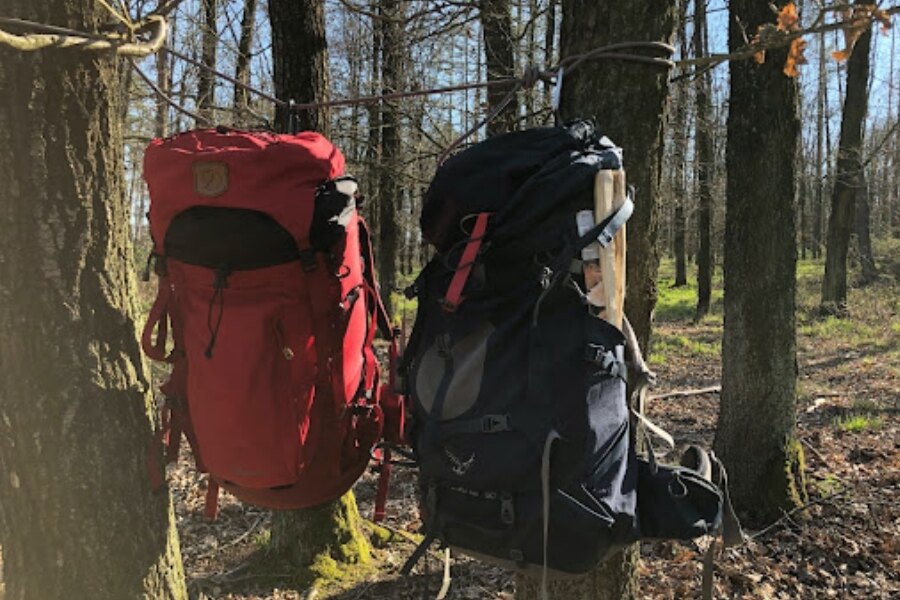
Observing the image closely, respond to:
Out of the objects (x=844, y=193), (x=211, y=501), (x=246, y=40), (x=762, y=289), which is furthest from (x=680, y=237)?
(x=211, y=501)

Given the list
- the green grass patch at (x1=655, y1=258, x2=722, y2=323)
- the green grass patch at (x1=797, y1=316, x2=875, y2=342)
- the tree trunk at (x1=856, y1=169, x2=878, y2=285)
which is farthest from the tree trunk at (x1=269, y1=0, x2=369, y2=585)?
the tree trunk at (x1=856, y1=169, x2=878, y2=285)

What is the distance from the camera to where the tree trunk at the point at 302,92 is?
13.2 feet

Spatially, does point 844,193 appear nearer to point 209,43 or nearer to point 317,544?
point 209,43

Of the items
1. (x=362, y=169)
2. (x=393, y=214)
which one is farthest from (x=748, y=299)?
(x=393, y=214)

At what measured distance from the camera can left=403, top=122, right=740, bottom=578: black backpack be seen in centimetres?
159

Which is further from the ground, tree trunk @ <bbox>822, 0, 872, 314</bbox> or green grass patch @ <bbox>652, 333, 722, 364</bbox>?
tree trunk @ <bbox>822, 0, 872, 314</bbox>

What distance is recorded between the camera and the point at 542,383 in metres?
1.61

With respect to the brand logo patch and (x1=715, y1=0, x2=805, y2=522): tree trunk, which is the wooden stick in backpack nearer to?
the brand logo patch

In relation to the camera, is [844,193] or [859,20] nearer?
[859,20]

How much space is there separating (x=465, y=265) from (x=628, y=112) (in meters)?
0.88

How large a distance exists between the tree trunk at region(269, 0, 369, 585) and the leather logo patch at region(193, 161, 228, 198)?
2.07 meters

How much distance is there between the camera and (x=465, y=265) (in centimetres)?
168

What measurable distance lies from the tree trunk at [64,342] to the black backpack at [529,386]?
903mm

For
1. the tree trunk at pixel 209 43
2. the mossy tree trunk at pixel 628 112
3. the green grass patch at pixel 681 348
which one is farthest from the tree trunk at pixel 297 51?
the green grass patch at pixel 681 348
